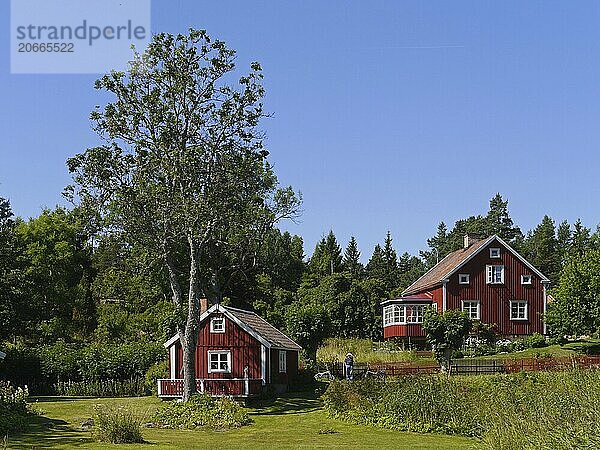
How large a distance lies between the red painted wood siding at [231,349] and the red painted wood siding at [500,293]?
21.5m

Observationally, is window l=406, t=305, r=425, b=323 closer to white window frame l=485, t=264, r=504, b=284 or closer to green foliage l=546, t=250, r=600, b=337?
white window frame l=485, t=264, r=504, b=284

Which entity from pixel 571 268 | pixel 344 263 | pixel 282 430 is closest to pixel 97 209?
pixel 282 430

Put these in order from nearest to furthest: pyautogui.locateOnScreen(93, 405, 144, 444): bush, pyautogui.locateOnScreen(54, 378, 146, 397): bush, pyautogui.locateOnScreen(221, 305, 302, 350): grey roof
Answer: pyautogui.locateOnScreen(93, 405, 144, 444): bush < pyautogui.locateOnScreen(221, 305, 302, 350): grey roof < pyautogui.locateOnScreen(54, 378, 146, 397): bush

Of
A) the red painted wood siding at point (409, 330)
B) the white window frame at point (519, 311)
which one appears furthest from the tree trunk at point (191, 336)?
the white window frame at point (519, 311)

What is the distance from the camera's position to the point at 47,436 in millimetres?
26828

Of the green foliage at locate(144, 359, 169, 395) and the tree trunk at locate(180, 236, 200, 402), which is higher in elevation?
the tree trunk at locate(180, 236, 200, 402)

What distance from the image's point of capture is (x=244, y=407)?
3778 centimetres

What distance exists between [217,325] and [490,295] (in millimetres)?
24524

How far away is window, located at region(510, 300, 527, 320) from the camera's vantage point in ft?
195

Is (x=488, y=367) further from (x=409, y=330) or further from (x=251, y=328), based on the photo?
(x=409, y=330)

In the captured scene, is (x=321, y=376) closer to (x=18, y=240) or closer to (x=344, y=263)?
(x=18, y=240)

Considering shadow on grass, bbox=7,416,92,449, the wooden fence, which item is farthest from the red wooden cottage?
shadow on grass, bbox=7,416,92,449

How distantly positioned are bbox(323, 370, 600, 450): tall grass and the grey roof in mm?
7675

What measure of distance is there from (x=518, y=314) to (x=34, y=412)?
36.7m
